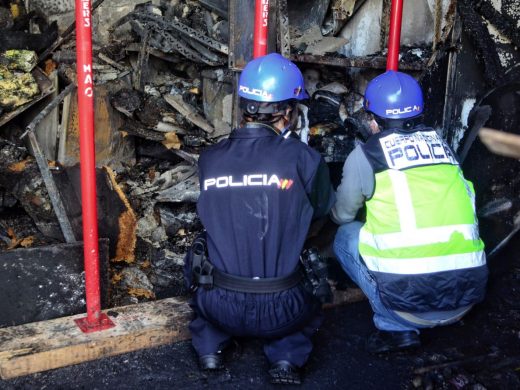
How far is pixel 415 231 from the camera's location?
3.04 metres

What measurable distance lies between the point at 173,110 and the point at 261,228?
9.37 ft

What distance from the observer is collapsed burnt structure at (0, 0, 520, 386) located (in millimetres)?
3898

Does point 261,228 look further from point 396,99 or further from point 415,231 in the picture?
point 396,99

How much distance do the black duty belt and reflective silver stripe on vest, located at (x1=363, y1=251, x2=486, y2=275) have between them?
0.55m

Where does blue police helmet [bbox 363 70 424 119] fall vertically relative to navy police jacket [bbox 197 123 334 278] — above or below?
above

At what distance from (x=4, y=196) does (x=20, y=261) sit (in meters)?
1.43

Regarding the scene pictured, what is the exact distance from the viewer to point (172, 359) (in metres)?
3.33

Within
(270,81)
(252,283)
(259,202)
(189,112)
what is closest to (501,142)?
(270,81)

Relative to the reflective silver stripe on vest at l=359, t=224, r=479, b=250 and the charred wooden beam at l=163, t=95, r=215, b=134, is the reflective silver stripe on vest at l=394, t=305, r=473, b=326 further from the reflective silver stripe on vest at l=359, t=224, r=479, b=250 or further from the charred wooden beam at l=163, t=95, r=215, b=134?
the charred wooden beam at l=163, t=95, r=215, b=134

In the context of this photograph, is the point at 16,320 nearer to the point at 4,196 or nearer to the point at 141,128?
the point at 4,196

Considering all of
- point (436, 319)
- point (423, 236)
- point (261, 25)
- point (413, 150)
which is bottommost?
point (436, 319)

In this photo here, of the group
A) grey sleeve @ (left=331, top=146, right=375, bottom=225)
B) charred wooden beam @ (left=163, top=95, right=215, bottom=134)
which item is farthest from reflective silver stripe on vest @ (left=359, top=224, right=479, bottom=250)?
charred wooden beam @ (left=163, top=95, right=215, bottom=134)

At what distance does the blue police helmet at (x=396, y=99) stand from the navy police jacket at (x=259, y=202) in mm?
648

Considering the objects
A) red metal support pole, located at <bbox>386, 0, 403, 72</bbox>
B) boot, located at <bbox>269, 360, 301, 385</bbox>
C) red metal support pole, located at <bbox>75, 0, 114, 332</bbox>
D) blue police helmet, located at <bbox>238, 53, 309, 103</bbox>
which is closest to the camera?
red metal support pole, located at <bbox>75, 0, 114, 332</bbox>
